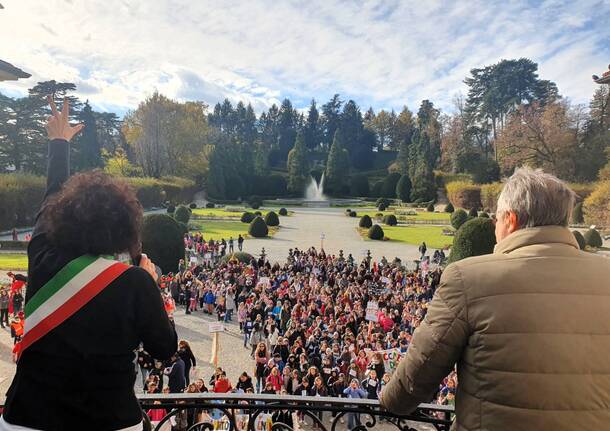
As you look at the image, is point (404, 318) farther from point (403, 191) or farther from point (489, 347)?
point (403, 191)

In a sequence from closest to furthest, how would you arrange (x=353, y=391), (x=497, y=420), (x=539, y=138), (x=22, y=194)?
1. (x=497, y=420)
2. (x=353, y=391)
3. (x=22, y=194)
4. (x=539, y=138)

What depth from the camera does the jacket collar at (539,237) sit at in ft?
5.21

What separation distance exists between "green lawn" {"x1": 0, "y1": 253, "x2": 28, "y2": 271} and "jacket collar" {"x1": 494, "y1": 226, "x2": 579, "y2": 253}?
22.5 meters

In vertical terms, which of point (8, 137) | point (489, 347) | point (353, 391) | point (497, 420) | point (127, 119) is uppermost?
point (127, 119)

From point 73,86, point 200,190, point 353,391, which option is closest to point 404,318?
point 353,391

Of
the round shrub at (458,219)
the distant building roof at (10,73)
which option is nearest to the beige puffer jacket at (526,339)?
the distant building roof at (10,73)

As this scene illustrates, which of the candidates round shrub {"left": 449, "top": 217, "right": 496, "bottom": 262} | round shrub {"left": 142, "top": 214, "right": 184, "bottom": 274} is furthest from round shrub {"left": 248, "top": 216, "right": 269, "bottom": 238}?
round shrub {"left": 449, "top": 217, "right": 496, "bottom": 262}

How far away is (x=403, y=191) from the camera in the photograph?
62562 millimetres

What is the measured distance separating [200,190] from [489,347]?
66242mm

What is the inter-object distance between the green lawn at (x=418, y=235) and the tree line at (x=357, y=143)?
13673 mm

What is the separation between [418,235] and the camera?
3469 cm

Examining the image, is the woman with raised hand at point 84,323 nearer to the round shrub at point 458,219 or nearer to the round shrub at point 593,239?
the round shrub at point 593,239

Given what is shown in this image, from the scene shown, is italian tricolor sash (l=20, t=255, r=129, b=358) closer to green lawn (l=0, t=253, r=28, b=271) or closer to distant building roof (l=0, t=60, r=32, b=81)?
distant building roof (l=0, t=60, r=32, b=81)

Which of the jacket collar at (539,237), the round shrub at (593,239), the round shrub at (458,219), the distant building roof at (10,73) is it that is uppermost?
the distant building roof at (10,73)
